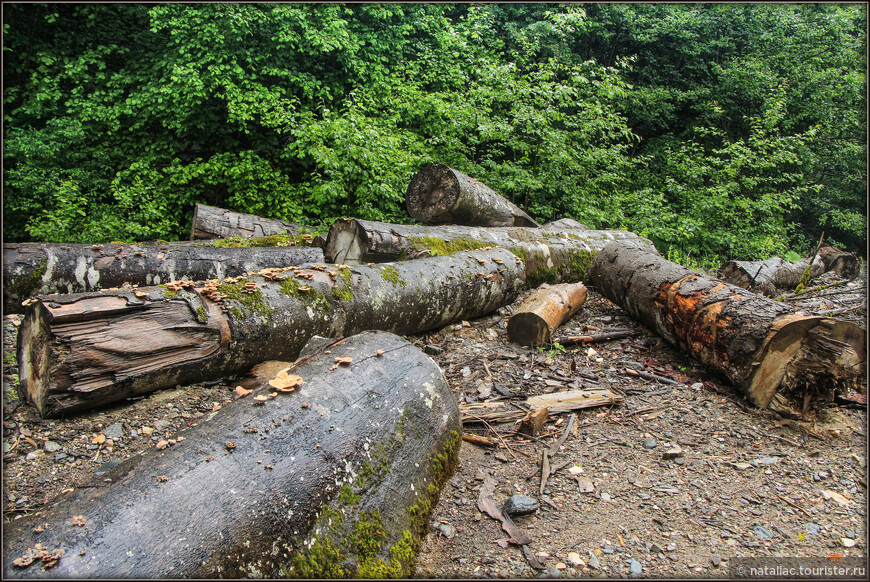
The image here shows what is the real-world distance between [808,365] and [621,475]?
1.67 m

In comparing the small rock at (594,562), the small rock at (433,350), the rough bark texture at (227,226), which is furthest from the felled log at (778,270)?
the rough bark texture at (227,226)

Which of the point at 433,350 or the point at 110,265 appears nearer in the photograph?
the point at 433,350

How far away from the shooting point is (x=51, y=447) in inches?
102

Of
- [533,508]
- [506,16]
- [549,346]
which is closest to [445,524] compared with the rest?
[533,508]

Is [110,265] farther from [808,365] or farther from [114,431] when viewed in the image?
[808,365]

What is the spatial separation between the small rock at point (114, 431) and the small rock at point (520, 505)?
7.88ft

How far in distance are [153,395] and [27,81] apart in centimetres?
1050

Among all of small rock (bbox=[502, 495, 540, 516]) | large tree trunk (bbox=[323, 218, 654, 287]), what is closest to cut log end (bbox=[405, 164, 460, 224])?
large tree trunk (bbox=[323, 218, 654, 287])

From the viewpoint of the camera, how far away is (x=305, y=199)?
9578 mm

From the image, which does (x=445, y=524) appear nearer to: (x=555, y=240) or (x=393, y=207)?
(x=555, y=240)

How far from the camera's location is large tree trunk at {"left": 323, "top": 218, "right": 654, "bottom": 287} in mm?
5332

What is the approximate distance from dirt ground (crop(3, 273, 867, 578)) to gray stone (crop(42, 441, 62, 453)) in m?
0.01

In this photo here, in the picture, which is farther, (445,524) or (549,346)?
(549,346)

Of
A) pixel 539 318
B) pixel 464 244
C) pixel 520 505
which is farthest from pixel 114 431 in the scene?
pixel 464 244
